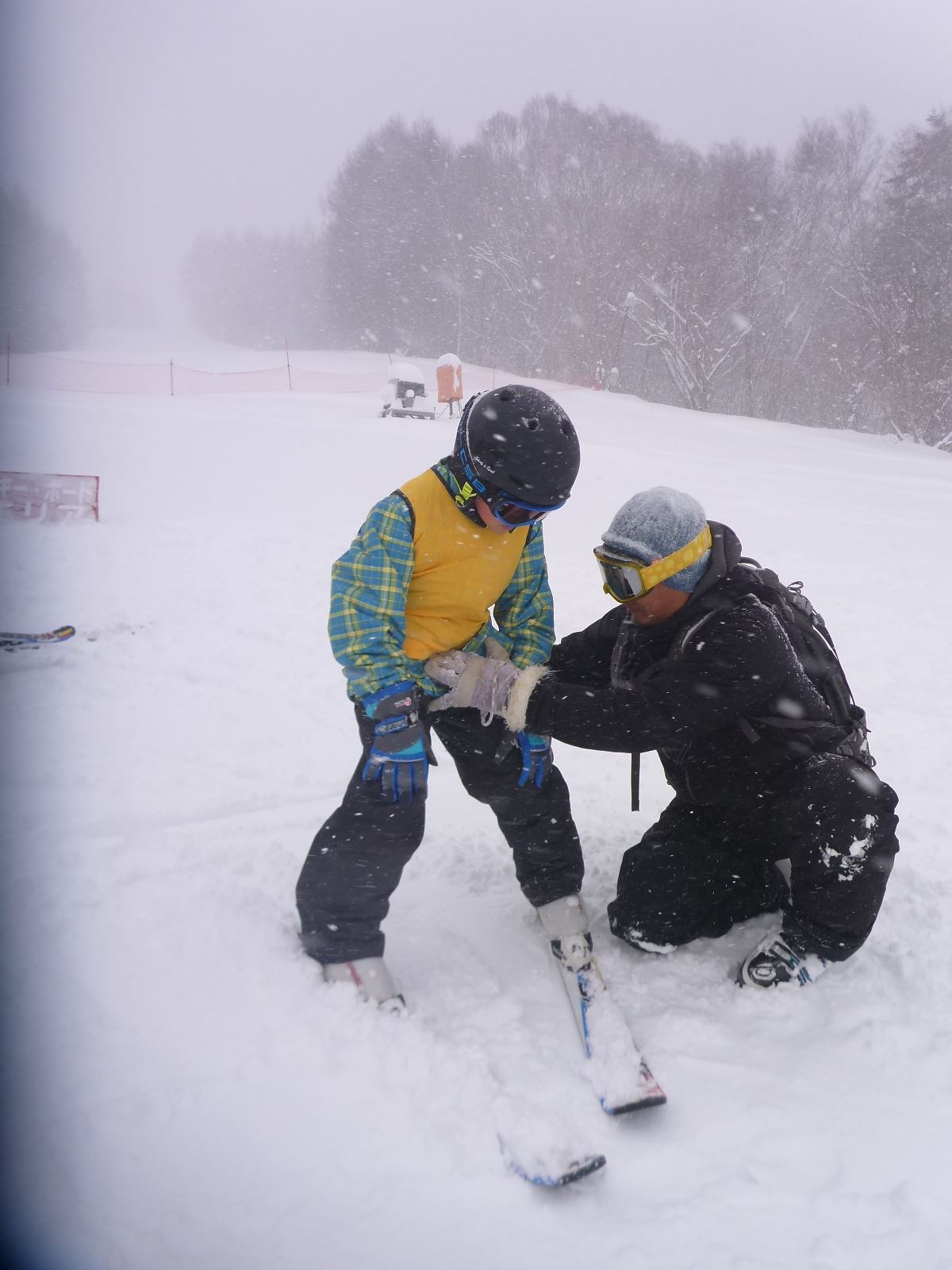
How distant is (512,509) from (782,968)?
1.67m

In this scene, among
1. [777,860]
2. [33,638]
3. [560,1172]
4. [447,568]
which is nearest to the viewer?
[560,1172]

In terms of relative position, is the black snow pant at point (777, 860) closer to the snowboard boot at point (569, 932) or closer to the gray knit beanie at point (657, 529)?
the snowboard boot at point (569, 932)

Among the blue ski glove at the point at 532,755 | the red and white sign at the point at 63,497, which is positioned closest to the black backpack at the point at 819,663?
the blue ski glove at the point at 532,755

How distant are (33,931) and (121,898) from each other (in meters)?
0.28

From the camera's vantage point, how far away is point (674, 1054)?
7.25 ft

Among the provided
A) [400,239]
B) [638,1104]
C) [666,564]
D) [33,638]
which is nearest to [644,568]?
[666,564]

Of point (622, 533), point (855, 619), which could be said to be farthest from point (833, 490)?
point (622, 533)

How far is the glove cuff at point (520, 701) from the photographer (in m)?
2.35

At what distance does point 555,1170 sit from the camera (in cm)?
178

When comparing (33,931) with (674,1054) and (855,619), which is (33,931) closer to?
(674,1054)

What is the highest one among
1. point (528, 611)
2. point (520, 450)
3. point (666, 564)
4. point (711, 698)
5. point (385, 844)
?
point (520, 450)

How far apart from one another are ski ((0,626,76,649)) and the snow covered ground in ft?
0.38

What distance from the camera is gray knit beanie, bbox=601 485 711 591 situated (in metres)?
2.38

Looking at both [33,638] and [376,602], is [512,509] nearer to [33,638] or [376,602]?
[376,602]
